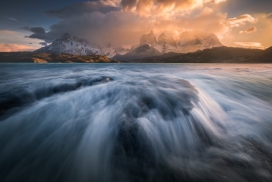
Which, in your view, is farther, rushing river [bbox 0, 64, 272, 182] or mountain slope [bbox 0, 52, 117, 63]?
mountain slope [bbox 0, 52, 117, 63]

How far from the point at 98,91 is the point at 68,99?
1.35m

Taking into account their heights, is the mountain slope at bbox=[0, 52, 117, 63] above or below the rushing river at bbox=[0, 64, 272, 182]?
below

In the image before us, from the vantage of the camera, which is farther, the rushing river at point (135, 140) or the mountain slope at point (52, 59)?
the mountain slope at point (52, 59)

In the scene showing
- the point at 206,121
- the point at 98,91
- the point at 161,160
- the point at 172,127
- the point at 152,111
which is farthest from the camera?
the point at 98,91

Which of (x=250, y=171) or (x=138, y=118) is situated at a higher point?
(x=138, y=118)

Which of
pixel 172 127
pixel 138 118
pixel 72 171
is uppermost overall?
pixel 138 118

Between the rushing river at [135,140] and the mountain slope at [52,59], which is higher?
the rushing river at [135,140]

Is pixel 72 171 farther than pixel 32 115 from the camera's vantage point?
No

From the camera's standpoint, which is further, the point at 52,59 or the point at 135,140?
the point at 52,59

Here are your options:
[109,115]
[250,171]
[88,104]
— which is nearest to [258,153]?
[250,171]

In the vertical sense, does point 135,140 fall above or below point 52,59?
above

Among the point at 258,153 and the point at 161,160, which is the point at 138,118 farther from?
the point at 258,153

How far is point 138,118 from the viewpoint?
11.7ft

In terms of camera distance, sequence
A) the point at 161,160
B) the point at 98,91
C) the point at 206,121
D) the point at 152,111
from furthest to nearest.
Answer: the point at 98,91
the point at 152,111
the point at 206,121
the point at 161,160
